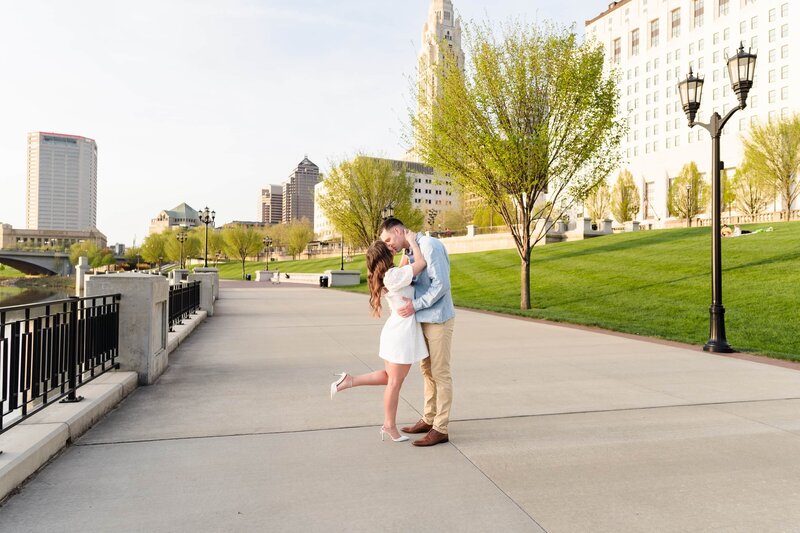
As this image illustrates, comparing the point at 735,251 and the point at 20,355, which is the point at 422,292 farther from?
the point at 735,251

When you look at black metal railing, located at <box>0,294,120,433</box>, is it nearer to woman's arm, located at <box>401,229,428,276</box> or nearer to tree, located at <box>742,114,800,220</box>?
woman's arm, located at <box>401,229,428,276</box>

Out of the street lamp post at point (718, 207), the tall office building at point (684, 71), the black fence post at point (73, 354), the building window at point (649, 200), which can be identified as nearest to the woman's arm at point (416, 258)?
the black fence post at point (73, 354)

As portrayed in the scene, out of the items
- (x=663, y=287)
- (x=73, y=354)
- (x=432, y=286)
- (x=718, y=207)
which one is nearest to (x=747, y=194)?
(x=663, y=287)

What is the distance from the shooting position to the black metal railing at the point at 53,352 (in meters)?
4.09

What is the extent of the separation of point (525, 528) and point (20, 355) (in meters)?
4.23

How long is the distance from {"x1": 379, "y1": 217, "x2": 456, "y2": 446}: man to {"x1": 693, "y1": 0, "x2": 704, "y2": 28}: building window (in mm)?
95414

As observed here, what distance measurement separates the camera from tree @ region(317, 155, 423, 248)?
40.2 m

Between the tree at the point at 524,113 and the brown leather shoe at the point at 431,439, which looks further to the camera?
Result: the tree at the point at 524,113

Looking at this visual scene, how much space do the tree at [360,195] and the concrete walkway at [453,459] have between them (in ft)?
108

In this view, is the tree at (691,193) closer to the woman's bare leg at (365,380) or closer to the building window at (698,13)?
the building window at (698,13)

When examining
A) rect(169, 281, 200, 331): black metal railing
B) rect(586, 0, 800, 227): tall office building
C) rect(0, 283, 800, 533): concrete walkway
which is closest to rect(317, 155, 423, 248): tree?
rect(169, 281, 200, 331): black metal railing

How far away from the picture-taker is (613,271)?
2464 cm

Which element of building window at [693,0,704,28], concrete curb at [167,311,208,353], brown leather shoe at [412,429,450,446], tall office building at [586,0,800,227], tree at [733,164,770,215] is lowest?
brown leather shoe at [412,429,450,446]

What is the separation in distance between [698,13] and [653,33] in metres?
8.28
